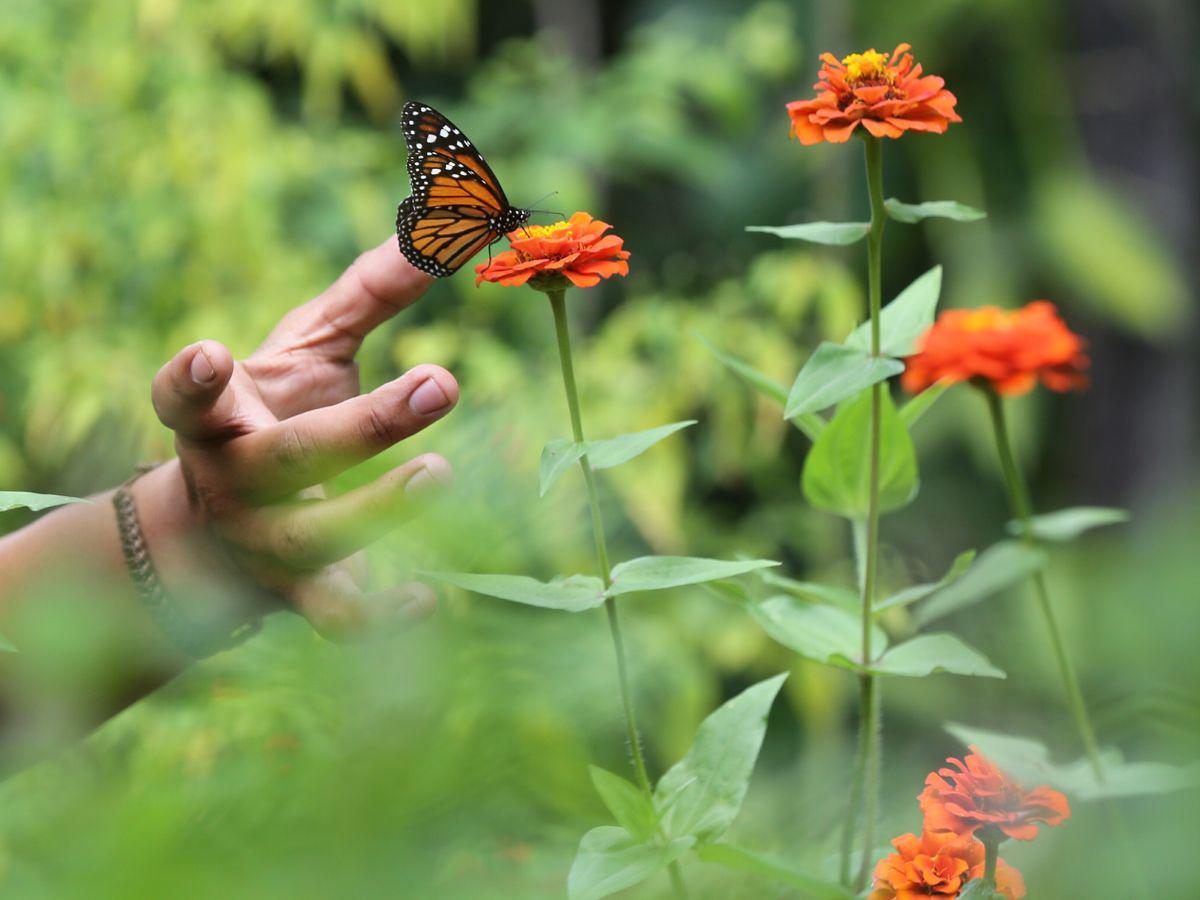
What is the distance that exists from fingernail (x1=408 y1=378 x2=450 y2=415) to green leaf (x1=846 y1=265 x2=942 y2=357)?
0.17m

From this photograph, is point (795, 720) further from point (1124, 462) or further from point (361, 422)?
point (361, 422)

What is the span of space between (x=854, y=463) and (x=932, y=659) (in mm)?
107

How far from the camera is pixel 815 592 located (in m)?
0.52

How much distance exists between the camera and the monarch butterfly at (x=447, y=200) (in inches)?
21.3

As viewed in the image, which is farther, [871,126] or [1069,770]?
[1069,770]

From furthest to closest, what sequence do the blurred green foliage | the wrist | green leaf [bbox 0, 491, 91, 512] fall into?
1. the wrist
2. green leaf [bbox 0, 491, 91, 512]
3. the blurred green foliage

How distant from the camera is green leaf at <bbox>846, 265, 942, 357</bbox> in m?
0.48

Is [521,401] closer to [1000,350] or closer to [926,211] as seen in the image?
[1000,350]

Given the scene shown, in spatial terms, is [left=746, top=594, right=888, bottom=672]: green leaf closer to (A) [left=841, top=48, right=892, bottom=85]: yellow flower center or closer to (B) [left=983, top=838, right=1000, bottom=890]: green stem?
(B) [left=983, top=838, right=1000, bottom=890]: green stem

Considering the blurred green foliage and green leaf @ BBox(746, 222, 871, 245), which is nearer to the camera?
the blurred green foliage

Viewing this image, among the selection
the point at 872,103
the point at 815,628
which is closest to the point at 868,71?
the point at 872,103

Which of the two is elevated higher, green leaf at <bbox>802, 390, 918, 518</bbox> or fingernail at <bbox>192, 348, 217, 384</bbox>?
fingernail at <bbox>192, 348, 217, 384</bbox>

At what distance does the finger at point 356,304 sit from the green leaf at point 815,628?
25cm

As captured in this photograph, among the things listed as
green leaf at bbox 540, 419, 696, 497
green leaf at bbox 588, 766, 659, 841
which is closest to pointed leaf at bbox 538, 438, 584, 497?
green leaf at bbox 540, 419, 696, 497
